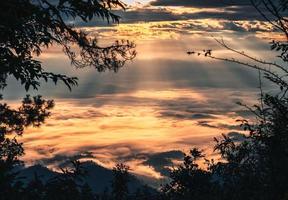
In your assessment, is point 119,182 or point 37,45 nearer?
point 37,45

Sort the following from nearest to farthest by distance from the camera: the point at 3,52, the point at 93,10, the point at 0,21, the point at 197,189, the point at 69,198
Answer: the point at 0,21
the point at 3,52
the point at 93,10
the point at 69,198
the point at 197,189

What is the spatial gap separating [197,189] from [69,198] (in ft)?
55.0

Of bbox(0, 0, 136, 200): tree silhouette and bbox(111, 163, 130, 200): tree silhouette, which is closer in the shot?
bbox(0, 0, 136, 200): tree silhouette

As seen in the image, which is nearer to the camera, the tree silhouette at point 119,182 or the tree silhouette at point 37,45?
the tree silhouette at point 37,45

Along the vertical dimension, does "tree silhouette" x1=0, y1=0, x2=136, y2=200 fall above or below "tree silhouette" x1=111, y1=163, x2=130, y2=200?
above

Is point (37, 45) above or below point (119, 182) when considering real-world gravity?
above

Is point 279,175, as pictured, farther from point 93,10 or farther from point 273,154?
point 93,10

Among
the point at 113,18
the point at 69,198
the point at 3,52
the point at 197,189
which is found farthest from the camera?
the point at 197,189

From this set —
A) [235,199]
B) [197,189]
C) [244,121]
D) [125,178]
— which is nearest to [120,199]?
[125,178]

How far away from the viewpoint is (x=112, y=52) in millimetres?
11617

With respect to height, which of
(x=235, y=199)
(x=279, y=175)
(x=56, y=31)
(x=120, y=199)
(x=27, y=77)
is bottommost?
(x=120, y=199)

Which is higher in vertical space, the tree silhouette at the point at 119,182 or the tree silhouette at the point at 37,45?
the tree silhouette at the point at 37,45

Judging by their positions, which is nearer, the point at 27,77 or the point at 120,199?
the point at 27,77

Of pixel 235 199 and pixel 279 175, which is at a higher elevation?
pixel 279 175
